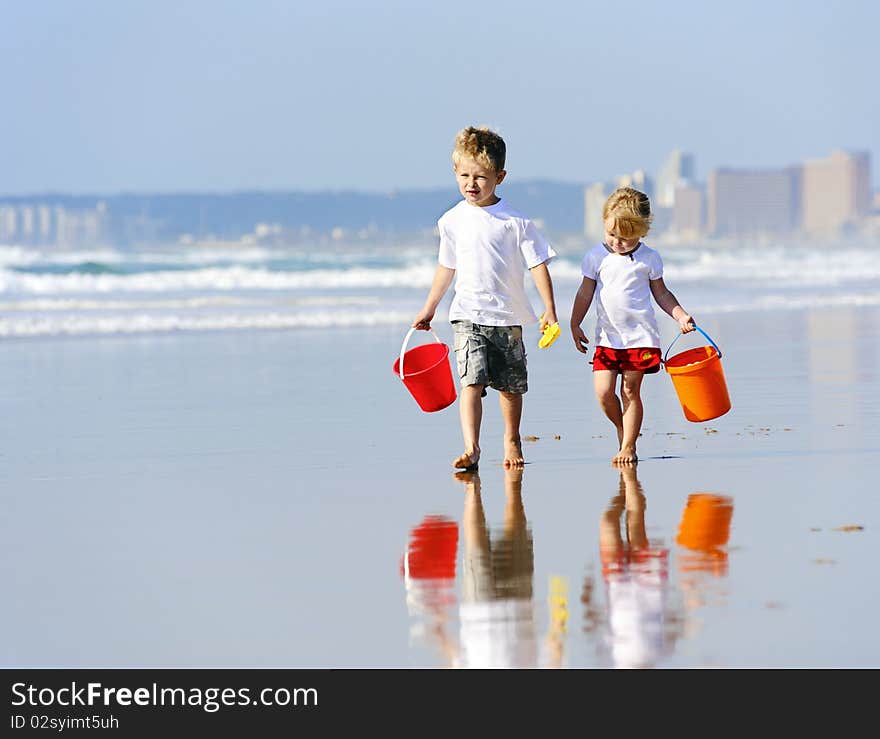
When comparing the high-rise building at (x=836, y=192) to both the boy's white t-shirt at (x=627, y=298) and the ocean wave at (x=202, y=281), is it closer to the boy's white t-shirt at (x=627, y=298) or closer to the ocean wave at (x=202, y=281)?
the ocean wave at (x=202, y=281)

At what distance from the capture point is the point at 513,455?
6367 mm

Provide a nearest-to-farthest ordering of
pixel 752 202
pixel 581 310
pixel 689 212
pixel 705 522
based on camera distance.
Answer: pixel 705 522 < pixel 581 310 < pixel 689 212 < pixel 752 202

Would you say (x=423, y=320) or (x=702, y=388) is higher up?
(x=423, y=320)

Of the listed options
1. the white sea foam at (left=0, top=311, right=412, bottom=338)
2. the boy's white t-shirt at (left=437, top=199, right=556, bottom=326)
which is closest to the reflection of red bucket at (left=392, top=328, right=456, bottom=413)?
the boy's white t-shirt at (left=437, top=199, right=556, bottom=326)

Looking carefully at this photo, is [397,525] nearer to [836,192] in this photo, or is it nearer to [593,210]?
[593,210]

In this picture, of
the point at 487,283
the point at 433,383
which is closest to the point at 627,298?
the point at 487,283

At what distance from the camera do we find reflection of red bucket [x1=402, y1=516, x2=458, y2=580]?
435cm

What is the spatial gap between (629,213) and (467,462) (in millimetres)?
1244

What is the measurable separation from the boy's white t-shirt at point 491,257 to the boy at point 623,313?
0.30 metres

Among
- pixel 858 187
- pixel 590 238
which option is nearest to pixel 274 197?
pixel 590 238
